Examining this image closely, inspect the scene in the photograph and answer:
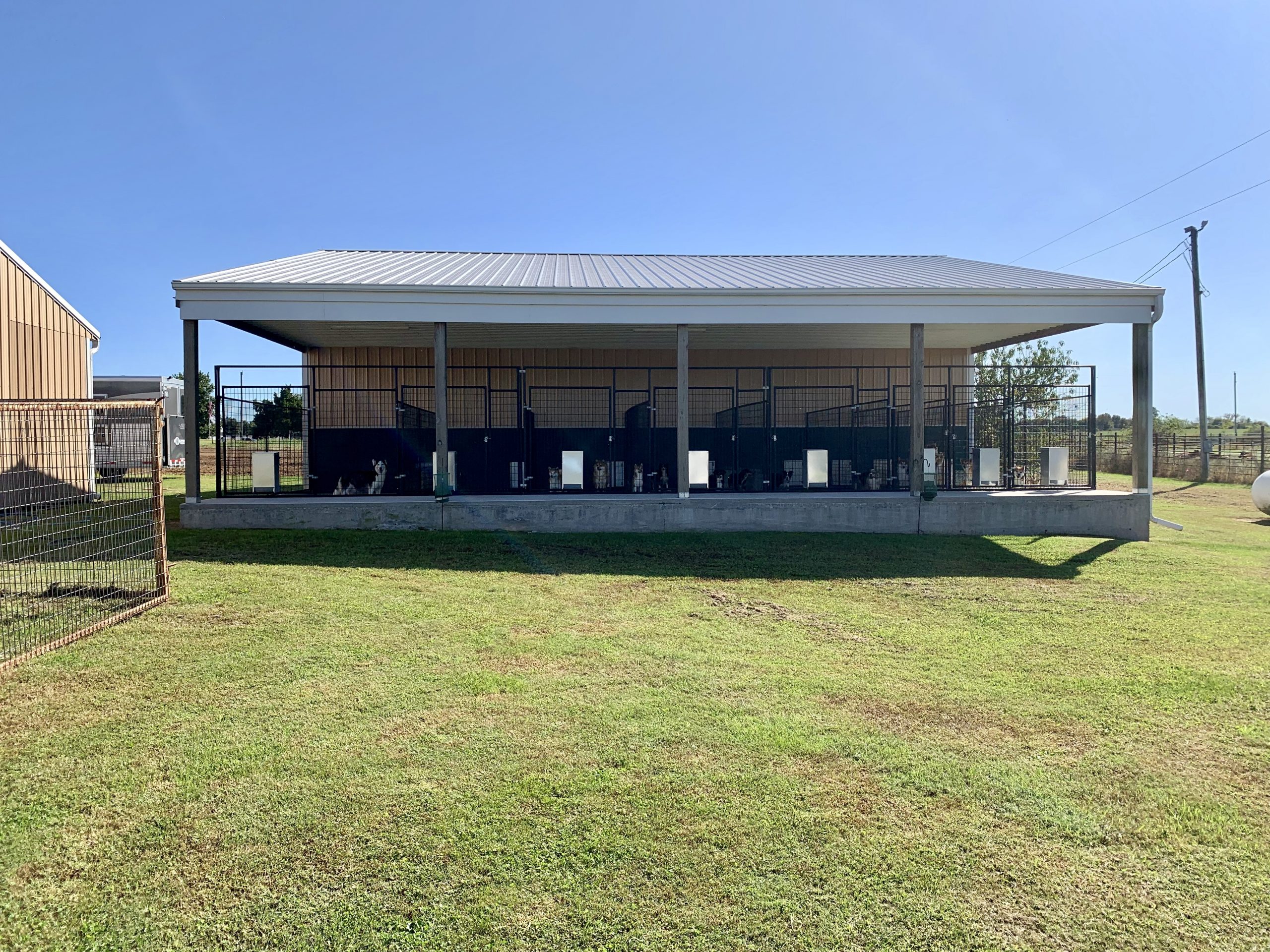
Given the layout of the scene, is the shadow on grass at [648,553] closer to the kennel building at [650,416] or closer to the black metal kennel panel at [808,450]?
the kennel building at [650,416]

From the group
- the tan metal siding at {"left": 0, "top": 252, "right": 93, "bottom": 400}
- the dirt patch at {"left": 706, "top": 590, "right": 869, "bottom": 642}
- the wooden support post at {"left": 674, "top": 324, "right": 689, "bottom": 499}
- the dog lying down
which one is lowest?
the dirt patch at {"left": 706, "top": 590, "right": 869, "bottom": 642}

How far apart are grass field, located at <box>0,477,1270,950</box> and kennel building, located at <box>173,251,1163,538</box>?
4.17 m

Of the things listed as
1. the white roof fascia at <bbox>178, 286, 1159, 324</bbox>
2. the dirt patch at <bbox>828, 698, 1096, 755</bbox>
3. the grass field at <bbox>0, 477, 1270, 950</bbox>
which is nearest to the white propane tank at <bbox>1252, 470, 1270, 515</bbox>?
the white roof fascia at <bbox>178, 286, 1159, 324</bbox>

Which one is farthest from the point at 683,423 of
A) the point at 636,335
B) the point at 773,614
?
the point at 773,614

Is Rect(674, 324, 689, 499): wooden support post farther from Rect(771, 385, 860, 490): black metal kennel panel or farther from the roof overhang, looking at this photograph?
Rect(771, 385, 860, 490): black metal kennel panel

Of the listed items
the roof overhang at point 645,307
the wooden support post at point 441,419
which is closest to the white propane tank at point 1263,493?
the roof overhang at point 645,307

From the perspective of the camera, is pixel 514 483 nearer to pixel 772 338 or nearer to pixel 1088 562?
pixel 772 338

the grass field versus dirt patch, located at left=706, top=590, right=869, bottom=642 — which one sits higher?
dirt patch, located at left=706, top=590, right=869, bottom=642

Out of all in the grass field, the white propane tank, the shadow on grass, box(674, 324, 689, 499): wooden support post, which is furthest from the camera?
the white propane tank

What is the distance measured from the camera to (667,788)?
3.62 m

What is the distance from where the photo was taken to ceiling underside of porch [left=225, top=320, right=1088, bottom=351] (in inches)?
525

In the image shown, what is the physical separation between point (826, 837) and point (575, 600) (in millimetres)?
4469

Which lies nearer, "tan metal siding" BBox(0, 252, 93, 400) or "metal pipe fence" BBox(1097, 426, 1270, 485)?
"tan metal siding" BBox(0, 252, 93, 400)

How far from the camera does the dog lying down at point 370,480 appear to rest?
42.1 feet
